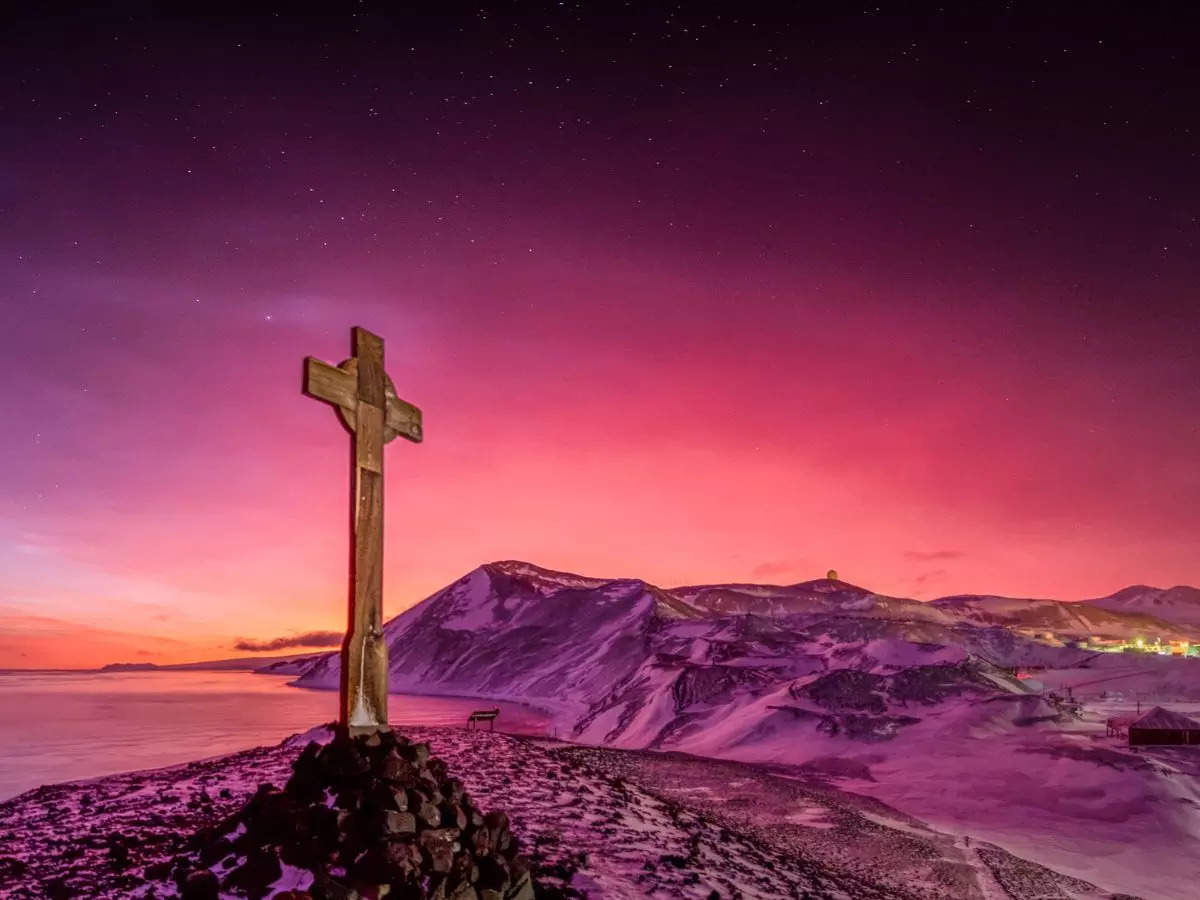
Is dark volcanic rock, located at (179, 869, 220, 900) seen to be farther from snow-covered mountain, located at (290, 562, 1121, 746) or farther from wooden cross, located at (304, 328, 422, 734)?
snow-covered mountain, located at (290, 562, 1121, 746)

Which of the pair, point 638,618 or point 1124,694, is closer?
point 1124,694

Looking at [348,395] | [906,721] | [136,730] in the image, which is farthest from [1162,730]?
[136,730]

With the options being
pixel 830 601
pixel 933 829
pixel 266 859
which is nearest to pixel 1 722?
pixel 933 829

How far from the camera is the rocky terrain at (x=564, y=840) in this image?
7.91m

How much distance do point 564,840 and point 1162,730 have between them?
36867 millimetres

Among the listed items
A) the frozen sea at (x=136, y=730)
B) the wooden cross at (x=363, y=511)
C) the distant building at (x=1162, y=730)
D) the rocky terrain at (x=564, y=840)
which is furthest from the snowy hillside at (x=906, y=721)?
the wooden cross at (x=363, y=511)

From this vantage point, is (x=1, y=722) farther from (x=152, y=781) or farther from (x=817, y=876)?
(x=817, y=876)

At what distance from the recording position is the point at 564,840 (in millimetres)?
9648

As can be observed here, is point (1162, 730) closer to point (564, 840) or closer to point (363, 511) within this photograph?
point (564, 840)

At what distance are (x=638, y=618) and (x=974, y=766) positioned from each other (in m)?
71.1

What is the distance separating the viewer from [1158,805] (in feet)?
82.9

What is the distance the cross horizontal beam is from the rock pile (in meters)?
2.99

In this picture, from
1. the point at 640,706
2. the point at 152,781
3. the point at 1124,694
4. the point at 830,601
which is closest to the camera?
the point at 152,781

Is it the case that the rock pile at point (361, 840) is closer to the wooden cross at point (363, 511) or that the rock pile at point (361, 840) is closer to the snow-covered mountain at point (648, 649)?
the wooden cross at point (363, 511)
